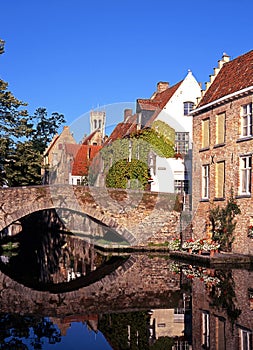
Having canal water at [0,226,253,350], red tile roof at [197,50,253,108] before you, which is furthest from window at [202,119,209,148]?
canal water at [0,226,253,350]

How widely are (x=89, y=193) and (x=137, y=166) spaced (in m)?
4.65

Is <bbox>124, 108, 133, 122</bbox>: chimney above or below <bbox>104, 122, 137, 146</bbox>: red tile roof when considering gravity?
above

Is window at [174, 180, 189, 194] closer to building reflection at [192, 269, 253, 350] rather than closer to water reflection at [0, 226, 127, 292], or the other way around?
water reflection at [0, 226, 127, 292]

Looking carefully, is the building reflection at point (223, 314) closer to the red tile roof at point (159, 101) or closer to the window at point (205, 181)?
the window at point (205, 181)

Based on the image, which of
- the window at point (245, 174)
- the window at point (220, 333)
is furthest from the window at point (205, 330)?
the window at point (245, 174)

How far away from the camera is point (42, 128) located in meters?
59.1

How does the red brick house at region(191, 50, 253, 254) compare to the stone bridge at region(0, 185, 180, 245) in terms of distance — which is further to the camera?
the stone bridge at region(0, 185, 180, 245)

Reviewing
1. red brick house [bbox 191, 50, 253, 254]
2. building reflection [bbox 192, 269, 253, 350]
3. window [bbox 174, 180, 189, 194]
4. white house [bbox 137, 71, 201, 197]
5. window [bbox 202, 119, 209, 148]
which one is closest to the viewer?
building reflection [bbox 192, 269, 253, 350]

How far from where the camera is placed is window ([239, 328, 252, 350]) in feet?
22.8

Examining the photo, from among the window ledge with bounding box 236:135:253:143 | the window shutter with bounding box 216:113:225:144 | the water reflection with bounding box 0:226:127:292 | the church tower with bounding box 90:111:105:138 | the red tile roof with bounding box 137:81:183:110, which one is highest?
the red tile roof with bounding box 137:81:183:110

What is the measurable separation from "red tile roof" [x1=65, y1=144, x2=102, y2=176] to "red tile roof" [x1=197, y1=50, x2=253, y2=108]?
15.2m

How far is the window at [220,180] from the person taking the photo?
2014 centimetres

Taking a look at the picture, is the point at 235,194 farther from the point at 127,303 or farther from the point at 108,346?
the point at 108,346

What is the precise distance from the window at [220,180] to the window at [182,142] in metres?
7.38
